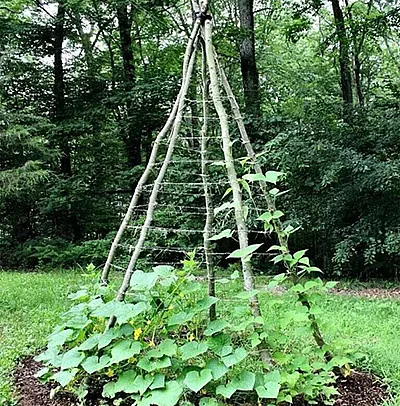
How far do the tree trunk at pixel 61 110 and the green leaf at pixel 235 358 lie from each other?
757cm

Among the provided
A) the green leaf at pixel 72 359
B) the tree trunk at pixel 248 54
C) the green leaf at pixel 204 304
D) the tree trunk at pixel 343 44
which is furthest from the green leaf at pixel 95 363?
the tree trunk at pixel 248 54

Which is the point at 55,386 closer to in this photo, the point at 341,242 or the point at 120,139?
the point at 341,242

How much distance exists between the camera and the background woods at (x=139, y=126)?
261 inches

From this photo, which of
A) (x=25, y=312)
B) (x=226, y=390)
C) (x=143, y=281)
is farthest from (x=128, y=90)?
(x=226, y=390)

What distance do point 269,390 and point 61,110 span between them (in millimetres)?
8451

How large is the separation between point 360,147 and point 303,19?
3.54 meters

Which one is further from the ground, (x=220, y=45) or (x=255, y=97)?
→ (x=220, y=45)

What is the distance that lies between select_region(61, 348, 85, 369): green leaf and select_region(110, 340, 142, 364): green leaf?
0.20 m

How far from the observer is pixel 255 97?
8.41 metres

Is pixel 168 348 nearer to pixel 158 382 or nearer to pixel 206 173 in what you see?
pixel 158 382

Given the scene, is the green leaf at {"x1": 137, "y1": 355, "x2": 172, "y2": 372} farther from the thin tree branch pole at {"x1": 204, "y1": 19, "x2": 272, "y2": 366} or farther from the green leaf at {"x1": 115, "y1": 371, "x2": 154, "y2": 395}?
the thin tree branch pole at {"x1": 204, "y1": 19, "x2": 272, "y2": 366}

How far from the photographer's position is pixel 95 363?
2295 millimetres

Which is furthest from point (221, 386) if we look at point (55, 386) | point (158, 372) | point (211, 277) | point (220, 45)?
point (220, 45)

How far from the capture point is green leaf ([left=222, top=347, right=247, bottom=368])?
2102 mm
